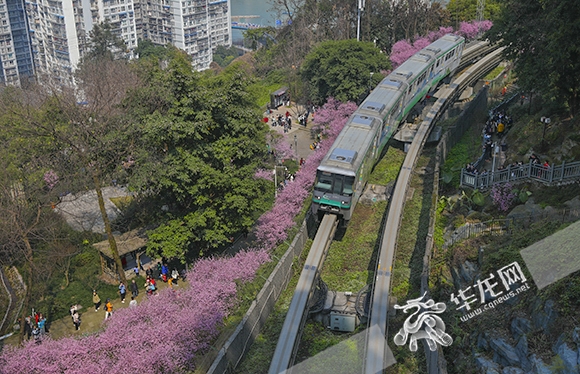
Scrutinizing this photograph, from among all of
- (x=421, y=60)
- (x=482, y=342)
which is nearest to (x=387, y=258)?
(x=482, y=342)

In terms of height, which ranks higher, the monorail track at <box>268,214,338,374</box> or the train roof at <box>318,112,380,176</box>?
the train roof at <box>318,112,380,176</box>

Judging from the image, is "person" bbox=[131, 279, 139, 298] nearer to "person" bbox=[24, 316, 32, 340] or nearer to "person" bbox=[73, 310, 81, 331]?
"person" bbox=[73, 310, 81, 331]

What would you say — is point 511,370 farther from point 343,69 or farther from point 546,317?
point 343,69

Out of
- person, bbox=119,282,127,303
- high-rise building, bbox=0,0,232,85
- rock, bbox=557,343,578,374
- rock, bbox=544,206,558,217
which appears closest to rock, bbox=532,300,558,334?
rock, bbox=557,343,578,374

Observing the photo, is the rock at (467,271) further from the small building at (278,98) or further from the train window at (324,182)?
the small building at (278,98)

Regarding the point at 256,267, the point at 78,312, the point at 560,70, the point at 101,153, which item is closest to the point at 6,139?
the point at 101,153

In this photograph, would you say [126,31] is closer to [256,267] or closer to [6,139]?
[6,139]

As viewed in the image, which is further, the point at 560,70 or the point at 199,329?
the point at 560,70
